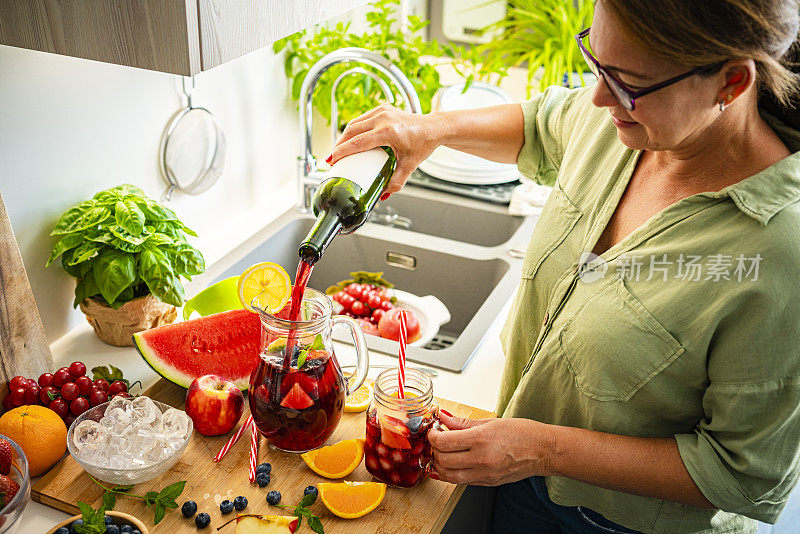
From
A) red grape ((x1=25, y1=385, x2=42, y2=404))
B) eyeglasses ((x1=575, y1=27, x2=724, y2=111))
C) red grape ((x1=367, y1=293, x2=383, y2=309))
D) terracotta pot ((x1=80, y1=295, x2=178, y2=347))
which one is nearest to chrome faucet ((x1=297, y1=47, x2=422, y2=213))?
red grape ((x1=367, y1=293, x2=383, y2=309))

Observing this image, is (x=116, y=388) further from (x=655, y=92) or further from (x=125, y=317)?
(x=655, y=92)

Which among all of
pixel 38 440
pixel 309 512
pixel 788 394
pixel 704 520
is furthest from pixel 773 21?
pixel 38 440

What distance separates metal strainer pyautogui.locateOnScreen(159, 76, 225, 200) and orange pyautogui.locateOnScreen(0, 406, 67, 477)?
0.70 metres

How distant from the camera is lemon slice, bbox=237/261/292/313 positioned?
1281 mm

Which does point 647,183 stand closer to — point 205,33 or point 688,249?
point 688,249

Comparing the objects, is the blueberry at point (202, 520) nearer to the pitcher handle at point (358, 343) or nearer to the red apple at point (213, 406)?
the red apple at point (213, 406)

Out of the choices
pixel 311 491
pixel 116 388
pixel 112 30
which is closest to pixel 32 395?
pixel 116 388

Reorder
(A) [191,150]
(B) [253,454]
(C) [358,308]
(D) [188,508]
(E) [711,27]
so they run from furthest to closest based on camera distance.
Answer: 1. (C) [358,308]
2. (A) [191,150]
3. (B) [253,454]
4. (D) [188,508]
5. (E) [711,27]

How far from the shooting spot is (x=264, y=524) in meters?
1.08

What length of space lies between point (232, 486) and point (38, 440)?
303 millimetres

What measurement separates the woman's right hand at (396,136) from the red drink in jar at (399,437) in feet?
1.25

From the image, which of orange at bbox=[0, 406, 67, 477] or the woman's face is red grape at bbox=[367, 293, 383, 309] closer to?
orange at bbox=[0, 406, 67, 477]

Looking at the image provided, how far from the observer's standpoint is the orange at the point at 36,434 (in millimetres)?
1142

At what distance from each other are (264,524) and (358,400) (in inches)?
13.2
